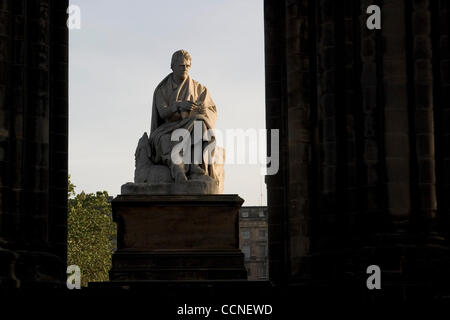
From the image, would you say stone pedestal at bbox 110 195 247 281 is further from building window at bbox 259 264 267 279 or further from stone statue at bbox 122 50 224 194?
building window at bbox 259 264 267 279

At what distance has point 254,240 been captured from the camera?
9962 centimetres

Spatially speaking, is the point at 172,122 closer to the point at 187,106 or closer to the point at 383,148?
the point at 187,106

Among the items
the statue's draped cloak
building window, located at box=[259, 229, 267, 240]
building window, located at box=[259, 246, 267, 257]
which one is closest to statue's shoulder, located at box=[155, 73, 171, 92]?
the statue's draped cloak

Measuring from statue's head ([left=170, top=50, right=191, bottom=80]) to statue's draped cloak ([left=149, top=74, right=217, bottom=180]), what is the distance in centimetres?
18

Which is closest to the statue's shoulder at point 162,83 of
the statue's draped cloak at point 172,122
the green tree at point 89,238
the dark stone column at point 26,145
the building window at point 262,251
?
the statue's draped cloak at point 172,122

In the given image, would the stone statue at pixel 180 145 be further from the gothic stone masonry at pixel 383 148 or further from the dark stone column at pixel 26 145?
the gothic stone masonry at pixel 383 148

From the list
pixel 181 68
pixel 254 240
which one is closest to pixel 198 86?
pixel 181 68

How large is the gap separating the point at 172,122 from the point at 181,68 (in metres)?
1.37

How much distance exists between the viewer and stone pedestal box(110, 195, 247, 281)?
28406 mm

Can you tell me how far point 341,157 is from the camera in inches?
1140

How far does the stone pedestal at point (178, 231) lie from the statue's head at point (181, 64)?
330 cm

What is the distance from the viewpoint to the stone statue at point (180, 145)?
2895 cm
